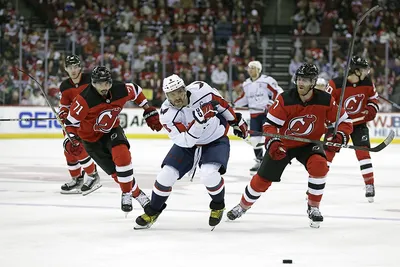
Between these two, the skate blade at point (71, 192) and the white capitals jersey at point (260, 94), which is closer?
the skate blade at point (71, 192)

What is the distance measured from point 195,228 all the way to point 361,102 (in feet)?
7.77

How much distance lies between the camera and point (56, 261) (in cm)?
441

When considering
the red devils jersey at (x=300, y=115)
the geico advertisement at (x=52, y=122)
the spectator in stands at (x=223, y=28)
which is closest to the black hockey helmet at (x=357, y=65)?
the red devils jersey at (x=300, y=115)

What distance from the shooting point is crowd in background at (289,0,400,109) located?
48.2 feet

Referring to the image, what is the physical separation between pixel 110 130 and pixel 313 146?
159 centimetres

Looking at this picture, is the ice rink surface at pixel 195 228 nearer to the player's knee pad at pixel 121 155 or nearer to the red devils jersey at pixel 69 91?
the player's knee pad at pixel 121 155

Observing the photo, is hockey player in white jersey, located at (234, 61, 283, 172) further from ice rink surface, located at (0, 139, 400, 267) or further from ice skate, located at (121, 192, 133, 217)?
ice skate, located at (121, 192, 133, 217)

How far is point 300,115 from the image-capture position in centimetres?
563

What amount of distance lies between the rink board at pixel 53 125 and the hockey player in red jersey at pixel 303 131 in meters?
8.87

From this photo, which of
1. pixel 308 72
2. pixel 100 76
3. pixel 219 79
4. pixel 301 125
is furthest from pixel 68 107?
pixel 219 79

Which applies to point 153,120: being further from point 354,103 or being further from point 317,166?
point 354,103

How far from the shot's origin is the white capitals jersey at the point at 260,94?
973 cm

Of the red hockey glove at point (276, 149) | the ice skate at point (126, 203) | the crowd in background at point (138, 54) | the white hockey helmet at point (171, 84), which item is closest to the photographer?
the white hockey helmet at point (171, 84)

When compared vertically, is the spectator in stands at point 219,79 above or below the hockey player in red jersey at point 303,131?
below
